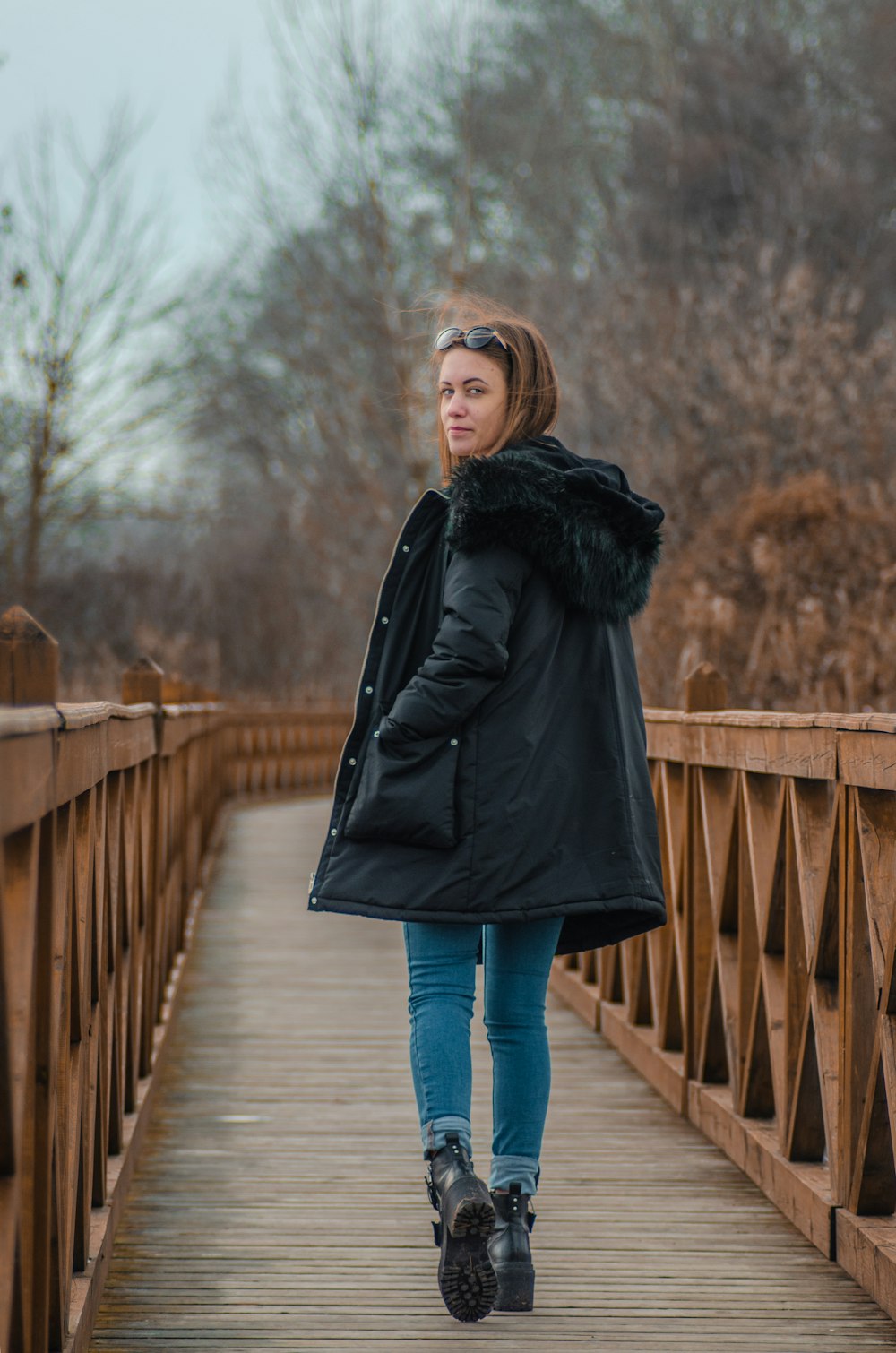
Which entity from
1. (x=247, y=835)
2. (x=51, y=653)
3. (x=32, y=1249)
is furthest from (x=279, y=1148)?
(x=247, y=835)

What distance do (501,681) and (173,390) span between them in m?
15.2

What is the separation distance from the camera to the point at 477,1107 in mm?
4492

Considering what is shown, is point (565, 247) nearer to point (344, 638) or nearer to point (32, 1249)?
point (344, 638)

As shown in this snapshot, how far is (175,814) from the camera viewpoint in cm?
588

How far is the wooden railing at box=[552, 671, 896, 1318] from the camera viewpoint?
9.06ft

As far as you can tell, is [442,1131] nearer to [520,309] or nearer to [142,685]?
[142,685]

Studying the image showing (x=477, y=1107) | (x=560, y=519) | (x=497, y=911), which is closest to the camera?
(x=497, y=911)

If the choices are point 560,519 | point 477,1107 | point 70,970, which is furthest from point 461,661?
point 477,1107

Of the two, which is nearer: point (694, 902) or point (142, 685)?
point (694, 902)

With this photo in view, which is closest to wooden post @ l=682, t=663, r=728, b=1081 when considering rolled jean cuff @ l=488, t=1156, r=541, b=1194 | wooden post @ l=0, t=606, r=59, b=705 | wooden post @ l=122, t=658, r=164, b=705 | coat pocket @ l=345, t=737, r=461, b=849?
rolled jean cuff @ l=488, t=1156, r=541, b=1194

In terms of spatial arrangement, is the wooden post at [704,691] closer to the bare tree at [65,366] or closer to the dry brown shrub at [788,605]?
the dry brown shrub at [788,605]

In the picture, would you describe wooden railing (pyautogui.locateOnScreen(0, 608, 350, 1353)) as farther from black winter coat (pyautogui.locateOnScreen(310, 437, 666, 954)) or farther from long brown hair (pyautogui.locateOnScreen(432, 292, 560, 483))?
long brown hair (pyautogui.locateOnScreen(432, 292, 560, 483))

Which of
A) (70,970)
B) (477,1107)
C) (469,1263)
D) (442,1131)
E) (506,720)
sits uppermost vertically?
(506,720)

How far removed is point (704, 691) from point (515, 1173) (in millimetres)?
1740
